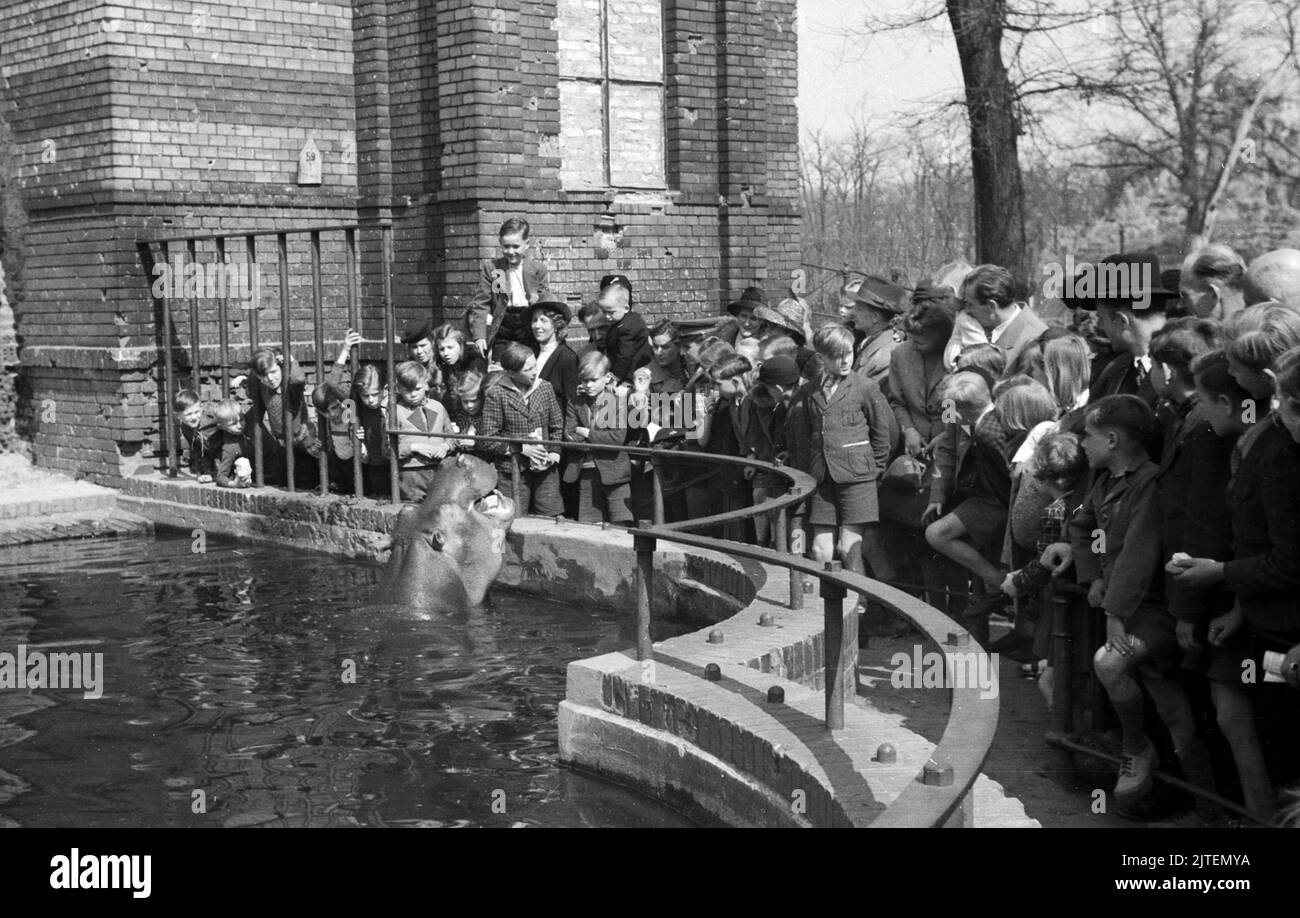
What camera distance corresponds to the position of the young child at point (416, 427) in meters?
10.5

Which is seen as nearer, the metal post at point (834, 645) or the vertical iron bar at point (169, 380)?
the metal post at point (834, 645)

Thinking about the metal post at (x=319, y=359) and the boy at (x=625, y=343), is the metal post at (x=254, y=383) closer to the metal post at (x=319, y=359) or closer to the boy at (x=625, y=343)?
the metal post at (x=319, y=359)

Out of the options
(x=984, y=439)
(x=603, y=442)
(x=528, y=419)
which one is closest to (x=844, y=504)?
(x=984, y=439)

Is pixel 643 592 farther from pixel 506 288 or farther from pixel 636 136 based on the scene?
pixel 636 136

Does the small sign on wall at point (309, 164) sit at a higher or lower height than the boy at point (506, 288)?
higher

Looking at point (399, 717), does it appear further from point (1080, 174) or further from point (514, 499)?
point (1080, 174)

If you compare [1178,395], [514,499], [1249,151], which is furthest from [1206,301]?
[1249,151]

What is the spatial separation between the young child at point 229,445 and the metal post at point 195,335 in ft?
1.31

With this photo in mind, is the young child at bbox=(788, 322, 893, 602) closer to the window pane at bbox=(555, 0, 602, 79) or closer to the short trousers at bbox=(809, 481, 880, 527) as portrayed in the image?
the short trousers at bbox=(809, 481, 880, 527)

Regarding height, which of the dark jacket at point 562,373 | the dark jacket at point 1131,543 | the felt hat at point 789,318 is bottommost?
the dark jacket at point 1131,543

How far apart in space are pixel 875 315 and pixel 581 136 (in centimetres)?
537

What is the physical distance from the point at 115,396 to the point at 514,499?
16.2 feet

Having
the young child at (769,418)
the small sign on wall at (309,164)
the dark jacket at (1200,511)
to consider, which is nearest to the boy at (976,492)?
the young child at (769,418)

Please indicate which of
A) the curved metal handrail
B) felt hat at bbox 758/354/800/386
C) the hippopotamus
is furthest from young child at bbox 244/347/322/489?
the curved metal handrail
